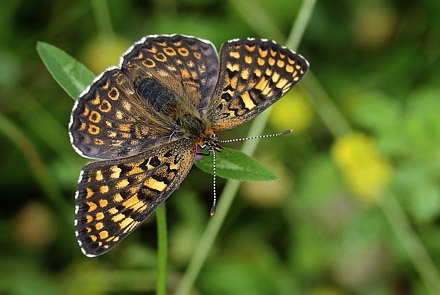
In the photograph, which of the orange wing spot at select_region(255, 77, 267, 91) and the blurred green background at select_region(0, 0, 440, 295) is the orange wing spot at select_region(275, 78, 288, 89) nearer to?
the orange wing spot at select_region(255, 77, 267, 91)

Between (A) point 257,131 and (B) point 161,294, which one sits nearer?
(B) point 161,294

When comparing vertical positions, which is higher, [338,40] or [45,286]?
[338,40]

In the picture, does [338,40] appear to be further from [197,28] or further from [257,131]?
[257,131]

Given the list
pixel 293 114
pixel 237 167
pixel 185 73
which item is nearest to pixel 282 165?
pixel 293 114

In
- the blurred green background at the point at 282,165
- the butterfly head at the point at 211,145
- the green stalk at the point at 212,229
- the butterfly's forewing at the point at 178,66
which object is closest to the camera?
the butterfly head at the point at 211,145

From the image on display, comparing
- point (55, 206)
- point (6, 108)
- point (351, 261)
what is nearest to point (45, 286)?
point (55, 206)

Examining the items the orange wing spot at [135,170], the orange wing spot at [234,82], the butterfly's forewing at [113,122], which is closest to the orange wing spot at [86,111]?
the butterfly's forewing at [113,122]

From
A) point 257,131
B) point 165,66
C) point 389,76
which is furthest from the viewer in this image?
point 389,76

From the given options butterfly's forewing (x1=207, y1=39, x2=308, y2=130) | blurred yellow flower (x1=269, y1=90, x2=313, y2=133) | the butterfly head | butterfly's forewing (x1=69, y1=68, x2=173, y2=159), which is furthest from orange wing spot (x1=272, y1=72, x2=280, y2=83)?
blurred yellow flower (x1=269, y1=90, x2=313, y2=133)

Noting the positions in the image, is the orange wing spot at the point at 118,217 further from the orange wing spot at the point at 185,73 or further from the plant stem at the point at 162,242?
the orange wing spot at the point at 185,73
